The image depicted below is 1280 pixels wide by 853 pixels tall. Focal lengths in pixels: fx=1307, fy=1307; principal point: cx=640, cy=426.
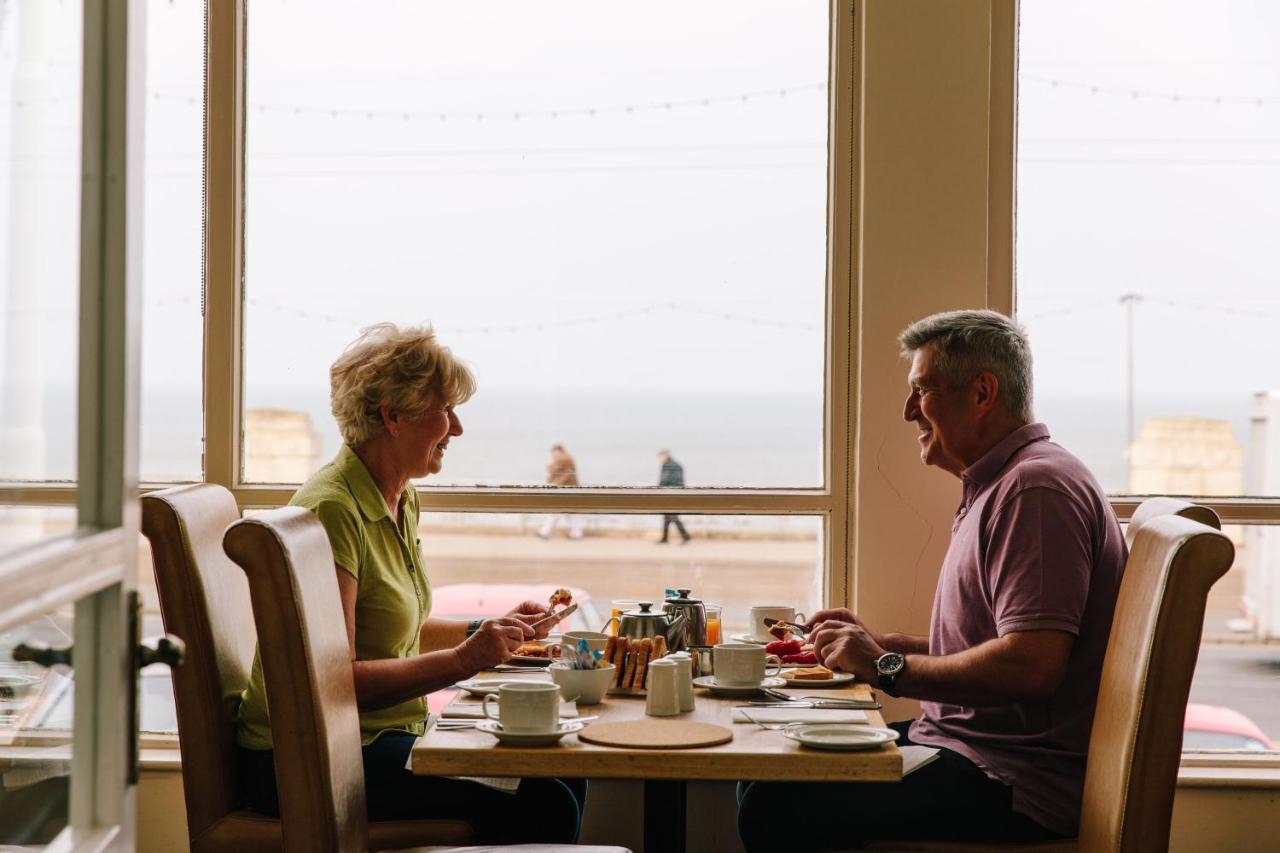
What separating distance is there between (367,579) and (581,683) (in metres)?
0.50

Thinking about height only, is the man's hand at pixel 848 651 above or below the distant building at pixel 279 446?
below

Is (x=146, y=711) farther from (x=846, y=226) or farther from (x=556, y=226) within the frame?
(x=846, y=226)

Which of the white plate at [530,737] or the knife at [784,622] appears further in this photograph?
the knife at [784,622]

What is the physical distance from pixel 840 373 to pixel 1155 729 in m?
1.32

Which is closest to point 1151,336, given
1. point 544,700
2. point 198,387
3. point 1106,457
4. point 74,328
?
point 1106,457

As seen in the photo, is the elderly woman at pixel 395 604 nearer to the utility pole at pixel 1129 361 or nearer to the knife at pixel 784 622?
the knife at pixel 784 622

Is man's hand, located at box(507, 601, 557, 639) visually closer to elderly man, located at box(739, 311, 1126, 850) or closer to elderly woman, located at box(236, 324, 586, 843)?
elderly woman, located at box(236, 324, 586, 843)

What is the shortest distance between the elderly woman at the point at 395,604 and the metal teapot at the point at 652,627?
19 centimetres

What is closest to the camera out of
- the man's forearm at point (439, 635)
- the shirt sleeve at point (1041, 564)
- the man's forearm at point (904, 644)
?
the shirt sleeve at point (1041, 564)

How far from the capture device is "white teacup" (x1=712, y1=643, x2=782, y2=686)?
220 centimetres

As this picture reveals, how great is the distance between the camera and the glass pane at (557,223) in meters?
3.11

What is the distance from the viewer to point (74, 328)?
1.18 meters

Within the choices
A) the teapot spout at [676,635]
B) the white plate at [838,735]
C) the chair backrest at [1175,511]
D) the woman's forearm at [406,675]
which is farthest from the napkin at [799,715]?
the chair backrest at [1175,511]

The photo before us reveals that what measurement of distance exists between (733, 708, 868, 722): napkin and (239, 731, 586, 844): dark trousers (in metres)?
0.52
